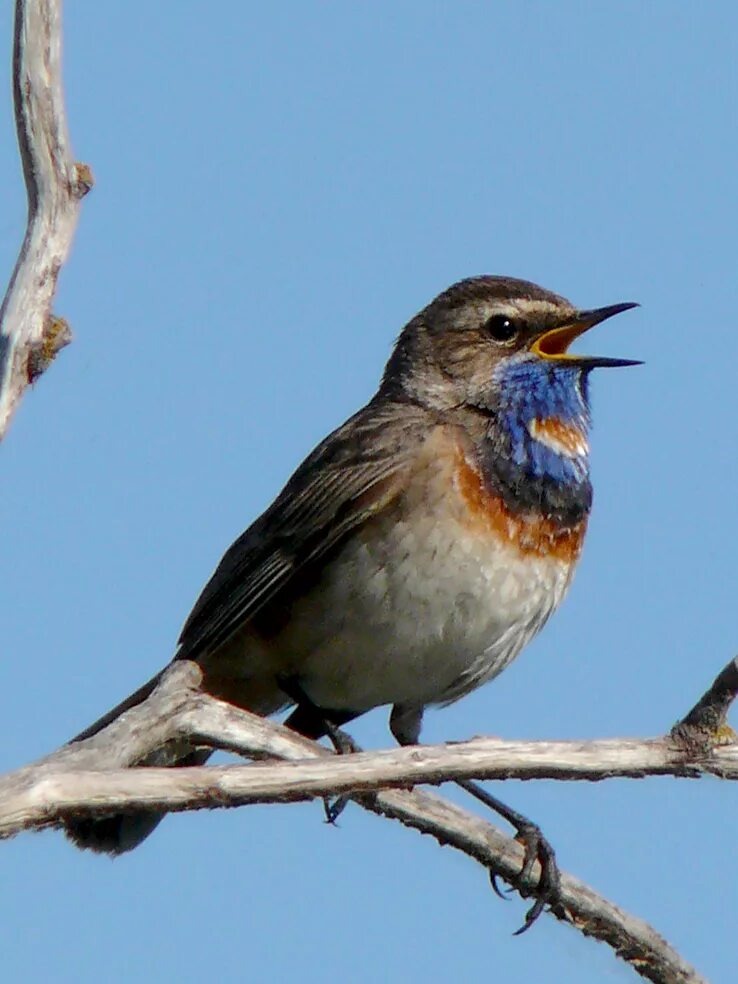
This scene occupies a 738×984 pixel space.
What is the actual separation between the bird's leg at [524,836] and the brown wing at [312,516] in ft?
3.77

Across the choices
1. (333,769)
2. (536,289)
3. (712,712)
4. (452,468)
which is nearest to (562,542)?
(452,468)

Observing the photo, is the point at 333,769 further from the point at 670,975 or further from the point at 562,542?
the point at 562,542

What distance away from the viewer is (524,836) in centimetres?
856

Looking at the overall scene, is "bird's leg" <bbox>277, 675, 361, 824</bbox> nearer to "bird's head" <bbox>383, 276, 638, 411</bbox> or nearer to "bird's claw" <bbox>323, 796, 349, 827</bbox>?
"bird's claw" <bbox>323, 796, 349, 827</bbox>

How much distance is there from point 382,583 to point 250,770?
8.15 feet

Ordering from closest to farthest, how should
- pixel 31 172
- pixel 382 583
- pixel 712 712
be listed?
1. pixel 31 172
2. pixel 712 712
3. pixel 382 583

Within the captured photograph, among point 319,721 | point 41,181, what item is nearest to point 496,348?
point 319,721

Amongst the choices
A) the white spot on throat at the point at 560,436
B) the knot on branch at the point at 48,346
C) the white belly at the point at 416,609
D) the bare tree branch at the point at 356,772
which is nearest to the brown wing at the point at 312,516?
the white belly at the point at 416,609

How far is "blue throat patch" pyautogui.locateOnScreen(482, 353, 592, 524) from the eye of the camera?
8812 mm

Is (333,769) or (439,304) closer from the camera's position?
(333,769)

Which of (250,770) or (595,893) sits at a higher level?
(250,770)

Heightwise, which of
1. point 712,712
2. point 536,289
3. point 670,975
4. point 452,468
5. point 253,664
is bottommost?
point 670,975

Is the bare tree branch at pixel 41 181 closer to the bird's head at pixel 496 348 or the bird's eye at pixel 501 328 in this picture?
the bird's head at pixel 496 348

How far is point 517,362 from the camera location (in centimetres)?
930
